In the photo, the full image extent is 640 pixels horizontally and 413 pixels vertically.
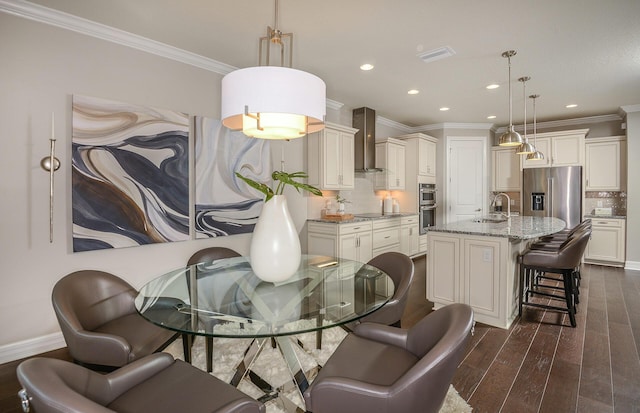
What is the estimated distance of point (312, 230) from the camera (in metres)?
4.64

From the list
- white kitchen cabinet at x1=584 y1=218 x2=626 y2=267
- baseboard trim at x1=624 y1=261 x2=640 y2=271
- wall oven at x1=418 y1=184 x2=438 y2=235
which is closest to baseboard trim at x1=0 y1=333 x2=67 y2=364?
wall oven at x1=418 y1=184 x2=438 y2=235

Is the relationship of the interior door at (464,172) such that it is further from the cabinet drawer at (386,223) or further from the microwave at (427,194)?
the cabinet drawer at (386,223)

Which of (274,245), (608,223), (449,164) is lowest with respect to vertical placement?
(608,223)

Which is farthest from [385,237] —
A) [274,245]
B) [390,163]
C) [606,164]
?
[606,164]

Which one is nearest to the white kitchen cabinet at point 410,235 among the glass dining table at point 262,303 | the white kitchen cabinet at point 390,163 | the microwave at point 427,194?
the microwave at point 427,194

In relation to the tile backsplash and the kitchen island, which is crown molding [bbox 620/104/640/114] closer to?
the tile backsplash

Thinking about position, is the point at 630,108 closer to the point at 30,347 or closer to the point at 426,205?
the point at 426,205

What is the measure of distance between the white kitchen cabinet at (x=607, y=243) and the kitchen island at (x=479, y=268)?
3.10 metres

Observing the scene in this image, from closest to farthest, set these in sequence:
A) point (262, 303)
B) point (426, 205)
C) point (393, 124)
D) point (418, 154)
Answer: point (262, 303), point (418, 154), point (426, 205), point (393, 124)

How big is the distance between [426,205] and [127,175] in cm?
509

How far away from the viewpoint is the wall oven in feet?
20.3

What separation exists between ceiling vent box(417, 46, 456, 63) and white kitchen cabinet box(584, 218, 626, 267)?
4557 millimetres

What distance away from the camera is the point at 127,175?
9.58 feet

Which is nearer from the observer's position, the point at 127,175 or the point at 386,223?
the point at 127,175
